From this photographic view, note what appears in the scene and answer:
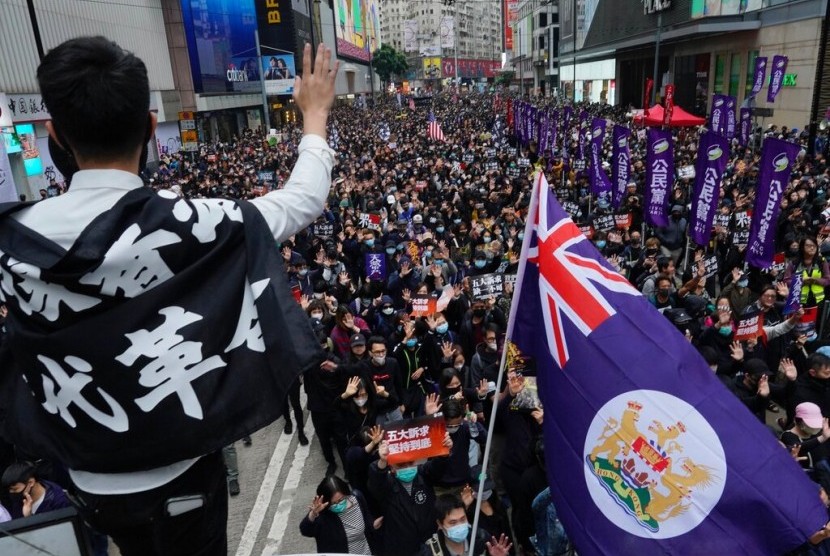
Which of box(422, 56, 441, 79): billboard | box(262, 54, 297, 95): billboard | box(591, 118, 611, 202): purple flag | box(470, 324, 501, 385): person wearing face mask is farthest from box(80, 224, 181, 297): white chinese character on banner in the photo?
box(422, 56, 441, 79): billboard

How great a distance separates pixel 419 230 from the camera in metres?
13.1

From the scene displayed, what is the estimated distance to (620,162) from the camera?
44.5 ft

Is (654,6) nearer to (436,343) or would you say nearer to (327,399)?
(436,343)

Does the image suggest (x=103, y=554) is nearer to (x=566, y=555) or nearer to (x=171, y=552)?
(x=566, y=555)

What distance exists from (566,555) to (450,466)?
117cm

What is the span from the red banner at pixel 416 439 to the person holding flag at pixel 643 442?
178cm

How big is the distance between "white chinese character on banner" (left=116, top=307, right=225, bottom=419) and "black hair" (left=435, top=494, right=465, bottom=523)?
135 inches

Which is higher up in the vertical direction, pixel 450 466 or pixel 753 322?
pixel 753 322

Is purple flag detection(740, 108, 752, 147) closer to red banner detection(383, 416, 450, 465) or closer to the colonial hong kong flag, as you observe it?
red banner detection(383, 416, 450, 465)

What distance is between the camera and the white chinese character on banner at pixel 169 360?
4.21 feet

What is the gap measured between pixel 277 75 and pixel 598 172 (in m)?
25.7

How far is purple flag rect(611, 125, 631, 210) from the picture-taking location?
44.0 ft

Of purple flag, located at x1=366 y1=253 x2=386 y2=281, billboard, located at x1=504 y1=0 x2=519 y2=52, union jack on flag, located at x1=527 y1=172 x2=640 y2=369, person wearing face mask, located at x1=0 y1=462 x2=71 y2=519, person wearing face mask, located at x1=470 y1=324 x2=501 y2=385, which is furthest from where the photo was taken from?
billboard, located at x1=504 y1=0 x2=519 y2=52

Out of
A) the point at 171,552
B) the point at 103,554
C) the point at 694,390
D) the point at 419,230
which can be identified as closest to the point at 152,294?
the point at 171,552
